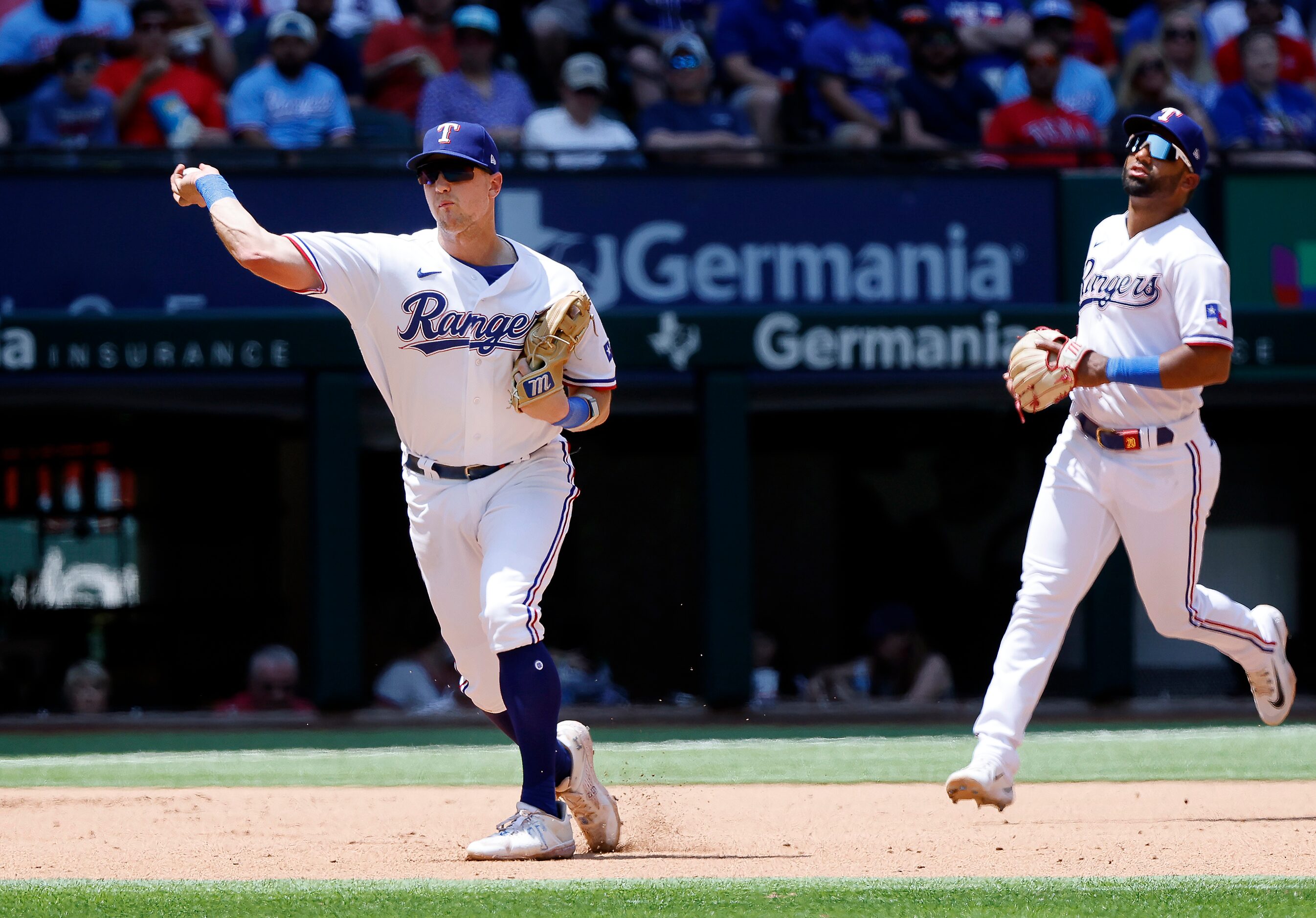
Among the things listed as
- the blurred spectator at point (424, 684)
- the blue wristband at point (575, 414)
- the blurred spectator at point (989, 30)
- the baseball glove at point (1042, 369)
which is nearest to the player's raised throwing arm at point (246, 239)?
the blue wristband at point (575, 414)

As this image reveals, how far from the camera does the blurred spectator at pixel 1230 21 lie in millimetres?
11664

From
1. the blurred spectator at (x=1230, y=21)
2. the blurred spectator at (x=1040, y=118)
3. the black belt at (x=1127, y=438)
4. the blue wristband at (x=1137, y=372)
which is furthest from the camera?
the blurred spectator at (x=1230, y=21)

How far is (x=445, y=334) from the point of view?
4211 mm

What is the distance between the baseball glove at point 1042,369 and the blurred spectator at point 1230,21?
7778mm

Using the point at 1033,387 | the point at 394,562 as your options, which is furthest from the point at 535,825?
the point at 394,562

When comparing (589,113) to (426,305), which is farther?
(589,113)

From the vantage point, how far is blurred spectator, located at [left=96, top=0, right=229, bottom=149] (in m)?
9.62

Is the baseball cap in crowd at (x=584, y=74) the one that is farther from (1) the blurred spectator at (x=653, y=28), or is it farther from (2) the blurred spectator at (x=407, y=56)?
(2) the blurred spectator at (x=407, y=56)

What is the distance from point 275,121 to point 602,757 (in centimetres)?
454

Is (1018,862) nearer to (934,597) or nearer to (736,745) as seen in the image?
(736,745)

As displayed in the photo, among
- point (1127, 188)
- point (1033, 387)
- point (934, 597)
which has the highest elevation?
point (1127, 188)

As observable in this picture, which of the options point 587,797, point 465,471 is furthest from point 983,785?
point 465,471

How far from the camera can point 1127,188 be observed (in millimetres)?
4793

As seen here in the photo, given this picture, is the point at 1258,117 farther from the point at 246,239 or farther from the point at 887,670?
the point at 246,239
